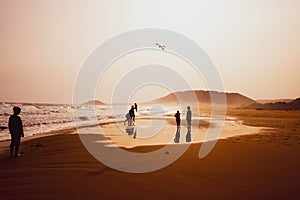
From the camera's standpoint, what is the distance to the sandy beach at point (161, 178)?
6.82 m

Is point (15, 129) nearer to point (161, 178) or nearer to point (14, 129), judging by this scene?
point (14, 129)

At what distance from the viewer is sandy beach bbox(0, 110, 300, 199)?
6816 millimetres

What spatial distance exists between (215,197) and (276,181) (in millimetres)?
2460

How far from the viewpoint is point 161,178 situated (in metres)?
8.22

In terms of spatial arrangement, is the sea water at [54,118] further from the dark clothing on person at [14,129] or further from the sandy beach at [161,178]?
the sandy beach at [161,178]

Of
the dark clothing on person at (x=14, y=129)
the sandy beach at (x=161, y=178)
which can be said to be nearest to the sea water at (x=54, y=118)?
the dark clothing on person at (x=14, y=129)

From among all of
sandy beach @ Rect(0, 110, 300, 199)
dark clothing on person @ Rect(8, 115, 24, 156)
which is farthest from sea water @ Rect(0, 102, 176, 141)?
sandy beach @ Rect(0, 110, 300, 199)

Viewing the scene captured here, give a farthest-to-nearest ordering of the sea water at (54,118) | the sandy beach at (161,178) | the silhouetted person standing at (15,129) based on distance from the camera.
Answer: the sea water at (54,118), the silhouetted person standing at (15,129), the sandy beach at (161,178)

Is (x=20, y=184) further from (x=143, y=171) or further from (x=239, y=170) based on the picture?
(x=239, y=170)

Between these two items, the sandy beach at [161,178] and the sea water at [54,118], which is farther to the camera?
the sea water at [54,118]

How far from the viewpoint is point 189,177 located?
834cm

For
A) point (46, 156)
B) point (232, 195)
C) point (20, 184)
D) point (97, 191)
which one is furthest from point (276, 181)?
point (46, 156)

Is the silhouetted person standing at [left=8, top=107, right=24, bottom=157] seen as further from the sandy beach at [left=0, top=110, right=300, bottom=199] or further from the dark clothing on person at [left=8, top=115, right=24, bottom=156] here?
the sandy beach at [left=0, top=110, right=300, bottom=199]

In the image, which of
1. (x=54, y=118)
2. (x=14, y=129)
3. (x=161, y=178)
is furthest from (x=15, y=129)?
(x=54, y=118)
